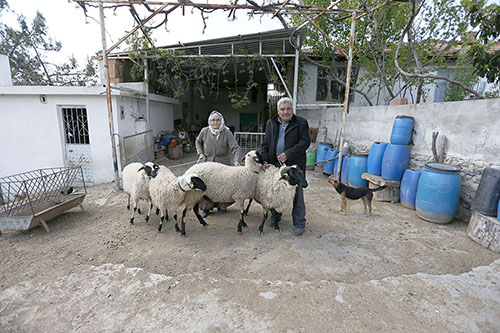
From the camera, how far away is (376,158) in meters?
5.16

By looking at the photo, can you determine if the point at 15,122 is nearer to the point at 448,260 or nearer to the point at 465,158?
the point at 448,260

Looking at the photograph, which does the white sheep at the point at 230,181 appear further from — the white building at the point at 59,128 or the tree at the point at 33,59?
the tree at the point at 33,59

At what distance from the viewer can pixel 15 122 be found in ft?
23.8

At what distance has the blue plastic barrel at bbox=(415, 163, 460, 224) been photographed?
146 inches

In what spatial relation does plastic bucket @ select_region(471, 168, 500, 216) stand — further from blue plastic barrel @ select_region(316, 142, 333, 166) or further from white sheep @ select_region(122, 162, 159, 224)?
white sheep @ select_region(122, 162, 159, 224)

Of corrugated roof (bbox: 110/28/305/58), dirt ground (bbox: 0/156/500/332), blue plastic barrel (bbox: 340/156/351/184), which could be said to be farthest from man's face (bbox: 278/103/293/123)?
corrugated roof (bbox: 110/28/305/58)

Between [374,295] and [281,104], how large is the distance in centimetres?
249

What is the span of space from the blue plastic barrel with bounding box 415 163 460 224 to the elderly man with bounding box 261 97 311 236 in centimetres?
218

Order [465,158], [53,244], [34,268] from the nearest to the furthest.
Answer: [34,268] → [53,244] → [465,158]

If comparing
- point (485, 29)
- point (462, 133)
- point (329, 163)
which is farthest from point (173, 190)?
point (485, 29)

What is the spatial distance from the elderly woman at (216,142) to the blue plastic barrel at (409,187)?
3.27m

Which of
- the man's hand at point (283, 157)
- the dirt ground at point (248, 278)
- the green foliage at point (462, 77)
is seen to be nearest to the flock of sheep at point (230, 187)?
the man's hand at point (283, 157)

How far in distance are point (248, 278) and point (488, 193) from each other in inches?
138

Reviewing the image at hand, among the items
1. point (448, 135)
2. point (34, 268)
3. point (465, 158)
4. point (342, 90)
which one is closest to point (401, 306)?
point (465, 158)
